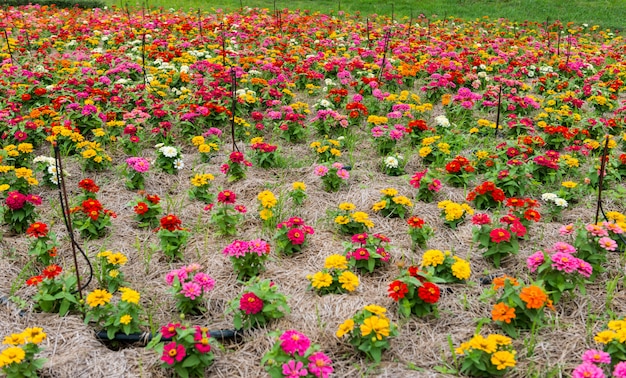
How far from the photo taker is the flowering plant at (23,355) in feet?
7.75

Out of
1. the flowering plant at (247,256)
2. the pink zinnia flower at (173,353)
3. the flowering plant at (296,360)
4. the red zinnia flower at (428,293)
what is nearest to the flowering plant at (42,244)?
the flowering plant at (247,256)

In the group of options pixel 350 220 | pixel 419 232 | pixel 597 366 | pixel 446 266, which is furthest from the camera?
pixel 350 220

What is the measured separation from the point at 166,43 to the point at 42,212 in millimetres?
4583

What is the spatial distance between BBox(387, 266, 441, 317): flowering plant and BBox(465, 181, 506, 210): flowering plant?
3.81 feet

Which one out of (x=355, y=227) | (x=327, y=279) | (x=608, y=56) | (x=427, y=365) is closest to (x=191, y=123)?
(x=355, y=227)

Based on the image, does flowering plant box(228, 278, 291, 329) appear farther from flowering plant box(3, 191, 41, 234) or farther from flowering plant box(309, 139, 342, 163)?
flowering plant box(309, 139, 342, 163)

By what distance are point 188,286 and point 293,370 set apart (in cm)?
84

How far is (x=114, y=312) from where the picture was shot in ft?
9.35

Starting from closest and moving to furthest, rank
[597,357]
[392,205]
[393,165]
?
[597,357] < [392,205] < [393,165]

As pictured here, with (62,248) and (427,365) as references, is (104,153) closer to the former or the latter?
(62,248)

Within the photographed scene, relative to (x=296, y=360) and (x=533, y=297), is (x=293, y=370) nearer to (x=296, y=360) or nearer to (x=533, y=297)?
(x=296, y=360)

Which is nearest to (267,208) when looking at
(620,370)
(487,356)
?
(487,356)

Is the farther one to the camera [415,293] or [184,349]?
[415,293]

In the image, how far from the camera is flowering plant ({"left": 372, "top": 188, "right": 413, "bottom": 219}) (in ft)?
12.7
